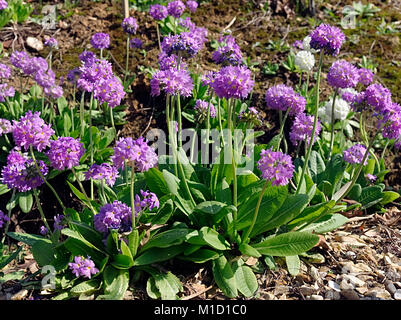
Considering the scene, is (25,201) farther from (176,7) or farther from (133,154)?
(176,7)

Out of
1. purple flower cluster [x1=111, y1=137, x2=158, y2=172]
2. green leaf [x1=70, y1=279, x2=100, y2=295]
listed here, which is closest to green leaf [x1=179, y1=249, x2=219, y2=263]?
green leaf [x1=70, y1=279, x2=100, y2=295]

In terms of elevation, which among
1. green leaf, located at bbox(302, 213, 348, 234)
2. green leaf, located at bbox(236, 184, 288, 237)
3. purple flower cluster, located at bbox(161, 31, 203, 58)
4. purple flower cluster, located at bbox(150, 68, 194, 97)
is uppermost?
purple flower cluster, located at bbox(161, 31, 203, 58)

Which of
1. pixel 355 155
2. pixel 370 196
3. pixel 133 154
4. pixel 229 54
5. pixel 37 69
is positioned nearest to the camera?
pixel 133 154

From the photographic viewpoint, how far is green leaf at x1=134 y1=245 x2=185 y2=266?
9.80 ft

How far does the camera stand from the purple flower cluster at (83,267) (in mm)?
2832

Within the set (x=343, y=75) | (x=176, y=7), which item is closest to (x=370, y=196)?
(x=343, y=75)

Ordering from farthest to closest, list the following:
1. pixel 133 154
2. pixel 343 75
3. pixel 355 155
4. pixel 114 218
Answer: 1. pixel 355 155
2. pixel 343 75
3. pixel 114 218
4. pixel 133 154

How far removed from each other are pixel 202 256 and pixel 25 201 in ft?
5.79

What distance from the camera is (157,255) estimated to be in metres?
3.02

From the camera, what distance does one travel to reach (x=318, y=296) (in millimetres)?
3076

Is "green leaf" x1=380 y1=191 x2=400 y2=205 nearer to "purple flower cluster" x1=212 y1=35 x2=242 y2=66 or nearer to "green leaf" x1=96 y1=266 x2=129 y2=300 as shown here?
"purple flower cluster" x1=212 y1=35 x2=242 y2=66

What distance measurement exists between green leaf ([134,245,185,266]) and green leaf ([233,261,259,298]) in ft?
1.25

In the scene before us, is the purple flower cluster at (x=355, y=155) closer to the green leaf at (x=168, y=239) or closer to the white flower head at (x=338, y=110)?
the white flower head at (x=338, y=110)
